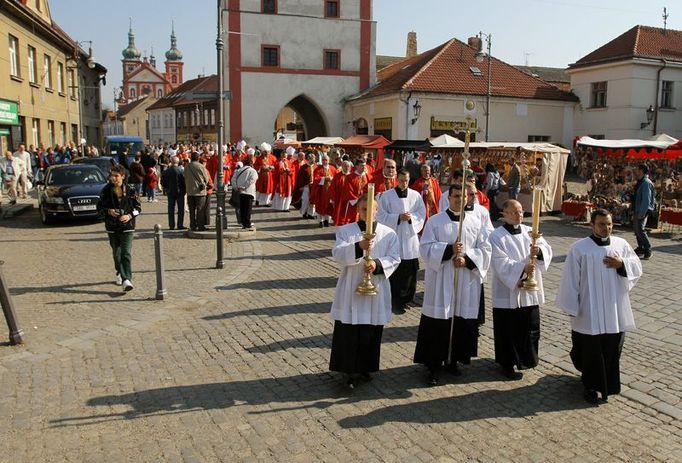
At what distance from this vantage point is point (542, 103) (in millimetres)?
36781

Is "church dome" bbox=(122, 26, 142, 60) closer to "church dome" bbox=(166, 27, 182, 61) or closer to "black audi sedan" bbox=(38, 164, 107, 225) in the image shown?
"church dome" bbox=(166, 27, 182, 61)

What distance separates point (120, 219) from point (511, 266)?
6.10 meters

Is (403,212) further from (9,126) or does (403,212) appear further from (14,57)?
(14,57)

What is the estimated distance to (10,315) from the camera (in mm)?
6918

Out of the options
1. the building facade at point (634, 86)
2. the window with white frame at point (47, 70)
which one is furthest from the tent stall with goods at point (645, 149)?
the window with white frame at point (47, 70)

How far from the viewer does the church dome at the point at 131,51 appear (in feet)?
477

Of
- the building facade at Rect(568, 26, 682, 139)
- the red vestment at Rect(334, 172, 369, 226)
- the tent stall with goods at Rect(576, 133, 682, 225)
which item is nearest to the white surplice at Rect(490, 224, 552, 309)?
the red vestment at Rect(334, 172, 369, 226)

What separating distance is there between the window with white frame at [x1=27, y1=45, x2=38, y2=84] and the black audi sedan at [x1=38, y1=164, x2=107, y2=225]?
13063mm

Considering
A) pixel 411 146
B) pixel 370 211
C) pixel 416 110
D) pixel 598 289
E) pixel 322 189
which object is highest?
pixel 416 110

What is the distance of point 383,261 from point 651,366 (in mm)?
3227

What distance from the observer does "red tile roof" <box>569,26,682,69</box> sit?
34.6 meters

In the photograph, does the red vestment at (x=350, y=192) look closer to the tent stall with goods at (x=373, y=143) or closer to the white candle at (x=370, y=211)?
the tent stall with goods at (x=373, y=143)

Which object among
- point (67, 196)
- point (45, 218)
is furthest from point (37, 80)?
point (67, 196)

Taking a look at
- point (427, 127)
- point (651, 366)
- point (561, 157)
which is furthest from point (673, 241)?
point (427, 127)
